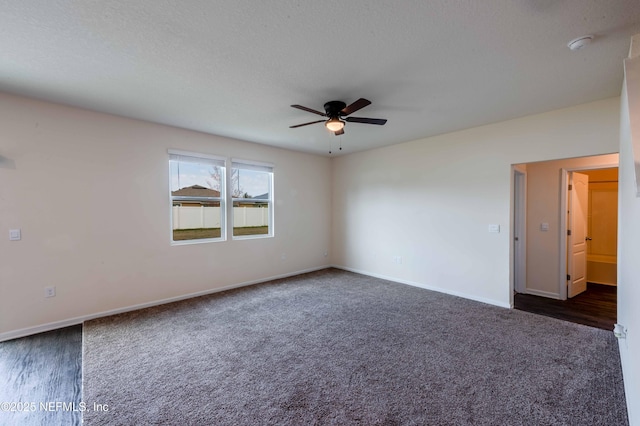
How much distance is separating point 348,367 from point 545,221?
13.4 ft

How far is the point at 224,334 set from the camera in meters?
3.01

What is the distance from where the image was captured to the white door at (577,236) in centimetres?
424

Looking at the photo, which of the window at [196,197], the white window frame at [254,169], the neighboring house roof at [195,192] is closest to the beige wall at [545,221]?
the white window frame at [254,169]

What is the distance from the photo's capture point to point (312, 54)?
220 cm

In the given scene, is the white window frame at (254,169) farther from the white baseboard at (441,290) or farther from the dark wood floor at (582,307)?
the dark wood floor at (582,307)

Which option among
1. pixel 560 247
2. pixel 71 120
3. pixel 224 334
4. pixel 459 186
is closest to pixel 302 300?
pixel 224 334

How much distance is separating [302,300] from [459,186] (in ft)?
9.90

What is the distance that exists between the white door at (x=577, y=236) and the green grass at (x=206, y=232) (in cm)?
508

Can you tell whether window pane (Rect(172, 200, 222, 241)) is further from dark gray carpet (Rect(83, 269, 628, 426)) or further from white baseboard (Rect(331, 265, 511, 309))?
white baseboard (Rect(331, 265, 511, 309))

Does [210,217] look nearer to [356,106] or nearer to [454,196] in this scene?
[356,106]

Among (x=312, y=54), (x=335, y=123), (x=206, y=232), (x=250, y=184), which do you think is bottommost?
(x=206, y=232)

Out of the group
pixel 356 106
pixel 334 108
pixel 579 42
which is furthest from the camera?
pixel 334 108

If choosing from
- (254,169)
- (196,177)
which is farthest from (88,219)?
(254,169)

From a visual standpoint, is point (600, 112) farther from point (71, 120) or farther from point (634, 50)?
point (71, 120)
